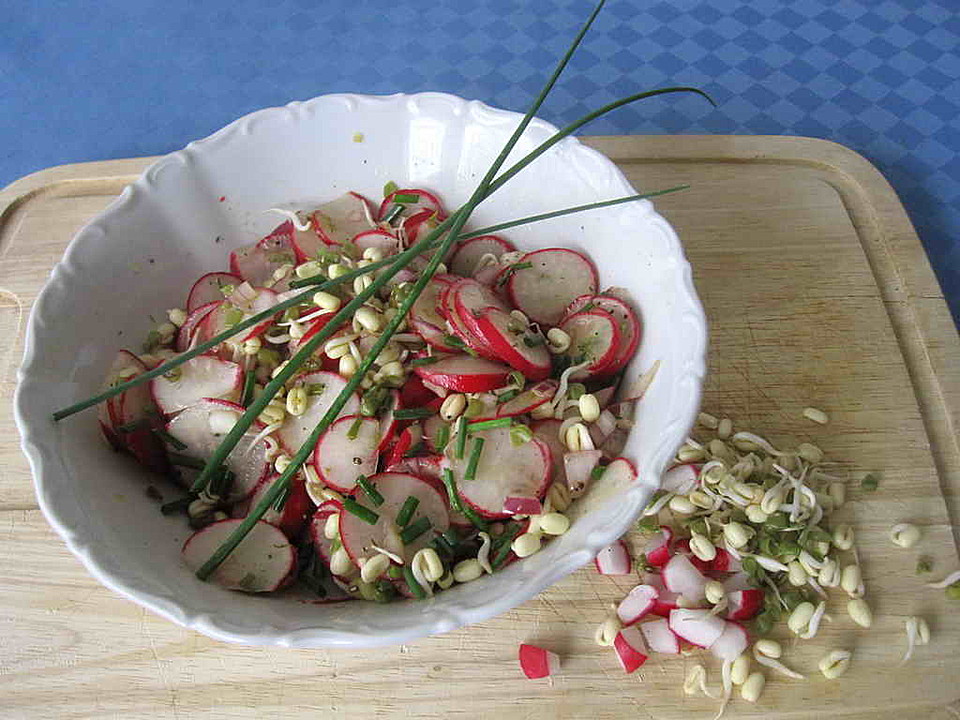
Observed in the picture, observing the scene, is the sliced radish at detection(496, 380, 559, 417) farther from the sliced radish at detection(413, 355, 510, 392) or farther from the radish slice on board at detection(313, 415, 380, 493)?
the radish slice on board at detection(313, 415, 380, 493)

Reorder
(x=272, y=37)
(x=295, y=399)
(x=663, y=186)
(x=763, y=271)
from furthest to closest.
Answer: (x=272, y=37) → (x=663, y=186) → (x=763, y=271) → (x=295, y=399)

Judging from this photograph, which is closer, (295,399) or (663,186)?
(295,399)

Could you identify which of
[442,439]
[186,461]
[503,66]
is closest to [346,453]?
[442,439]

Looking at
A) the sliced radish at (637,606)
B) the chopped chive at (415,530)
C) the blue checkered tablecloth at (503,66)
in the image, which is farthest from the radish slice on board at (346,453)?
the blue checkered tablecloth at (503,66)

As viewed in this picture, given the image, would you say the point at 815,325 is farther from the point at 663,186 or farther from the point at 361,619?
the point at 361,619

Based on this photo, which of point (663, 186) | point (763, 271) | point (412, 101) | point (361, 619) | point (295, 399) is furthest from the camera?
point (663, 186)

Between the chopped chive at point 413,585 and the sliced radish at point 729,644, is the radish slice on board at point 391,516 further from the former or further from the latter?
the sliced radish at point 729,644

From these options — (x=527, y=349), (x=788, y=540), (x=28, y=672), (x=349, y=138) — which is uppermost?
(x=349, y=138)

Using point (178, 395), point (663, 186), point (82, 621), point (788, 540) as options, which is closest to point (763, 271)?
point (663, 186)
